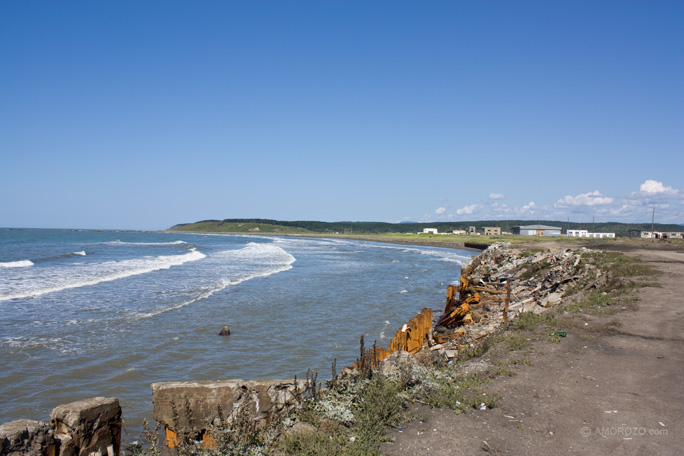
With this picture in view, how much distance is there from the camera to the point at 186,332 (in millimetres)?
14031

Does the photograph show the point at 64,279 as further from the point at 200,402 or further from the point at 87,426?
the point at 87,426

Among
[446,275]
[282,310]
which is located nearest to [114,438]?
[282,310]

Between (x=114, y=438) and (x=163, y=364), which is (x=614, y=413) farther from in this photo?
(x=163, y=364)

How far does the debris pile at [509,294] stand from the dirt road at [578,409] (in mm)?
3180

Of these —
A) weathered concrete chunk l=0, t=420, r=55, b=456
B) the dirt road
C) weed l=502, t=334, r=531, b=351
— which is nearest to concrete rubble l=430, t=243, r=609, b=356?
weed l=502, t=334, r=531, b=351

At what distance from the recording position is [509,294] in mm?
13344

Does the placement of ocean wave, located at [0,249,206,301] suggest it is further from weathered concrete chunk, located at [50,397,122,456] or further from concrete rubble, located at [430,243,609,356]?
concrete rubble, located at [430,243,609,356]

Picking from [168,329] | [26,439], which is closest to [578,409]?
[26,439]

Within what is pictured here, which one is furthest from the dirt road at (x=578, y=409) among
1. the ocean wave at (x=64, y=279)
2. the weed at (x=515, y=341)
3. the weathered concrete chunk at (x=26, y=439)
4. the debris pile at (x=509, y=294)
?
the ocean wave at (x=64, y=279)

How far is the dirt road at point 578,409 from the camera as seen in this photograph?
4.95 metres

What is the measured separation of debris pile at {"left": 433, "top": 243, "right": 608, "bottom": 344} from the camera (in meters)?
12.6

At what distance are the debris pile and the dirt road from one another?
3.18 meters

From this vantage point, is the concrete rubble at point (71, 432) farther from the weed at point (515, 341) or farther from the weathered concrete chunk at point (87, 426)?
the weed at point (515, 341)

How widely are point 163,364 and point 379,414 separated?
736 centimetres
